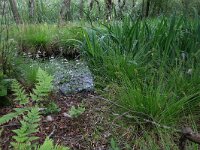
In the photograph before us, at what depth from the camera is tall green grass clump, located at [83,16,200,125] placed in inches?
88.7

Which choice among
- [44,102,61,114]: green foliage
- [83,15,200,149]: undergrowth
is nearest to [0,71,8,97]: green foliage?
[44,102,61,114]: green foliage

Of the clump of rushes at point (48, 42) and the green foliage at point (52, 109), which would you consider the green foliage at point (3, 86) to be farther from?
the clump of rushes at point (48, 42)

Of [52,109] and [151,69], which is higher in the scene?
[151,69]

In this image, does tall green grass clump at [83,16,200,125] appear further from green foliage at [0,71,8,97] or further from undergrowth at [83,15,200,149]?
green foliage at [0,71,8,97]

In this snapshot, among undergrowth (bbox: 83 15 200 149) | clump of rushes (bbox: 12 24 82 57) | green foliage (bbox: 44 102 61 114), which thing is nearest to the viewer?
undergrowth (bbox: 83 15 200 149)

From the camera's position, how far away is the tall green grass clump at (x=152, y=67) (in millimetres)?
2254

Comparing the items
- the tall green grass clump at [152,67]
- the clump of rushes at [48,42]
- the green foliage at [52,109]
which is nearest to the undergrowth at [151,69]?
the tall green grass clump at [152,67]

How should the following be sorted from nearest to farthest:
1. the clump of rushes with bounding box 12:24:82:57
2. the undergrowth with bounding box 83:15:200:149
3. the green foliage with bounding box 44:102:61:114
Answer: the undergrowth with bounding box 83:15:200:149
the green foliage with bounding box 44:102:61:114
the clump of rushes with bounding box 12:24:82:57

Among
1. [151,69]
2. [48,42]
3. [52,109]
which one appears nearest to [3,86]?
[52,109]

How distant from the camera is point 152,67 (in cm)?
273

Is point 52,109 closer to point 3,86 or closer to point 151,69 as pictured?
point 3,86

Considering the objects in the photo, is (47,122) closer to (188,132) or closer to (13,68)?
(13,68)

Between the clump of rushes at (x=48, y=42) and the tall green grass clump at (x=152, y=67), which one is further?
the clump of rushes at (x=48, y=42)

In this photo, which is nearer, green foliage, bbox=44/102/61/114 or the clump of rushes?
green foliage, bbox=44/102/61/114
